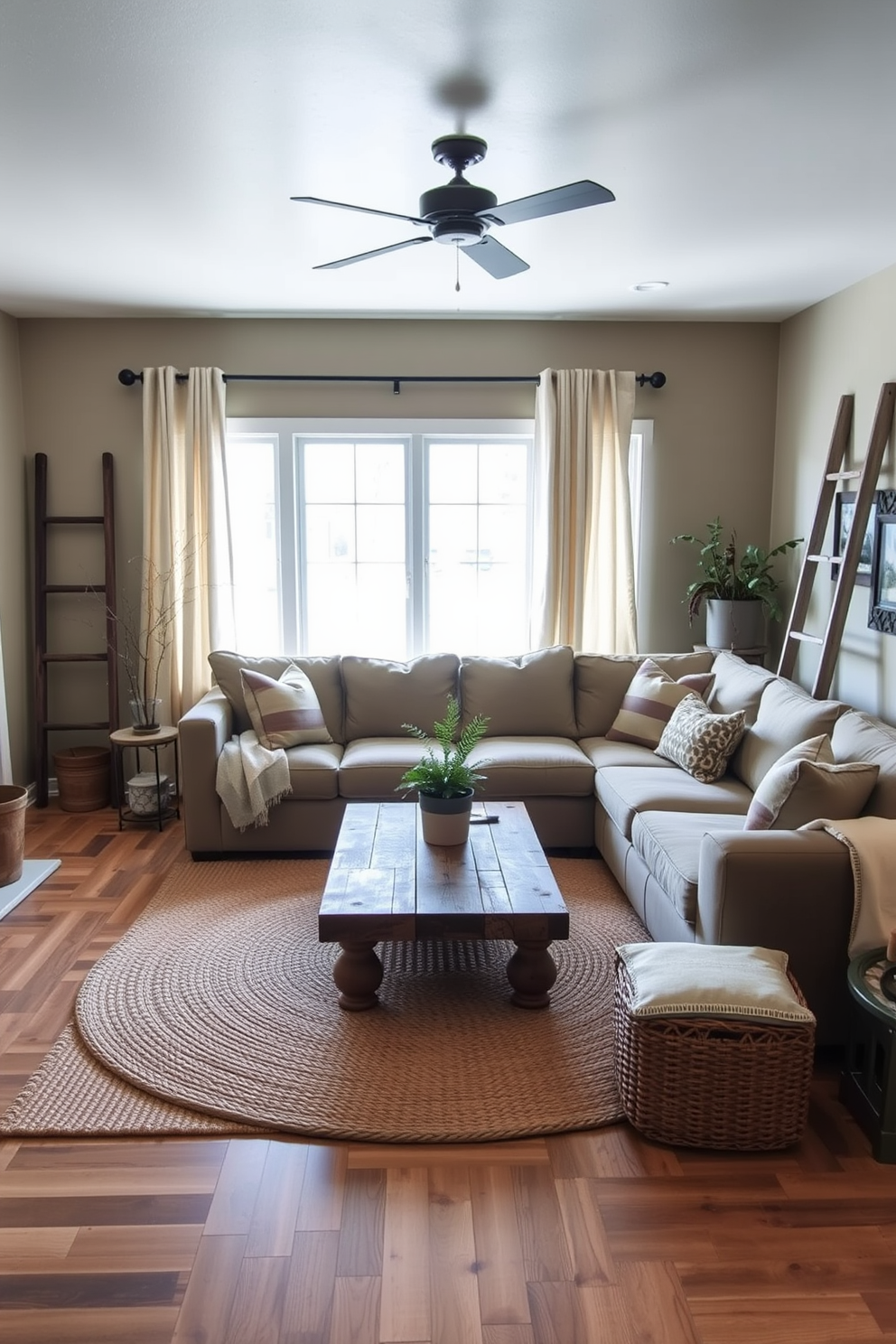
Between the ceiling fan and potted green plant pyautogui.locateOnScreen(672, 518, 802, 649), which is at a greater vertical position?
the ceiling fan

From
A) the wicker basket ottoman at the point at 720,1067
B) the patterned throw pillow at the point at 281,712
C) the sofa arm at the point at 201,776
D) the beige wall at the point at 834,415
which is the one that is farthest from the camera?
the patterned throw pillow at the point at 281,712

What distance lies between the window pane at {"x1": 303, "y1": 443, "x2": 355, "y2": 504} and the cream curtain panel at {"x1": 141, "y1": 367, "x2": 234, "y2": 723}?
1.56 ft

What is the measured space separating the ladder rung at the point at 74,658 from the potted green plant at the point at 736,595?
3142mm

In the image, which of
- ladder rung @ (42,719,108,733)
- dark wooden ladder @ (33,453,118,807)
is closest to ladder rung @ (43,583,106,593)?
dark wooden ladder @ (33,453,118,807)

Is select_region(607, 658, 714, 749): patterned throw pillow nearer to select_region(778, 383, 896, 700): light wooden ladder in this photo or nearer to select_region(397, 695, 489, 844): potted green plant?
select_region(778, 383, 896, 700): light wooden ladder

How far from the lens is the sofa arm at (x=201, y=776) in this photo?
13.6 feet

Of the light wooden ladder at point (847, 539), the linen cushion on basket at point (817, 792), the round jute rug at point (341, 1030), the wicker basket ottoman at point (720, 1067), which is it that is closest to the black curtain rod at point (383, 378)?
the light wooden ladder at point (847, 539)

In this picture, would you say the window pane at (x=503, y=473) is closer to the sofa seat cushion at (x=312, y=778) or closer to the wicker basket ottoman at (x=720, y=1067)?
the sofa seat cushion at (x=312, y=778)

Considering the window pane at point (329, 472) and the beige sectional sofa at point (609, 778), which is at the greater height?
the window pane at point (329, 472)

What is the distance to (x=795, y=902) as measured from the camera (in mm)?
2643

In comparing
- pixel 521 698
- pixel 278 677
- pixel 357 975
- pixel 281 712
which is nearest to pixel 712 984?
pixel 357 975

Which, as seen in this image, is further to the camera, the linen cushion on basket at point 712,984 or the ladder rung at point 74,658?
the ladder rung at point 74,658

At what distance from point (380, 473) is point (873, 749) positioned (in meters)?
3.09

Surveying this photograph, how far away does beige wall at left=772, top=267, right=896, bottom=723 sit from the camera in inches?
159
